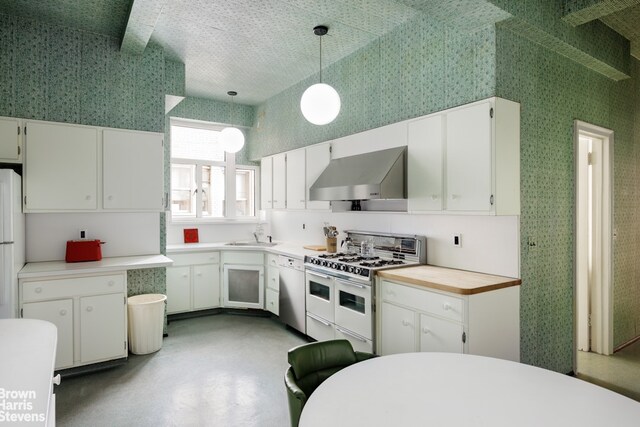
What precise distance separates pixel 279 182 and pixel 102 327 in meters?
2.75

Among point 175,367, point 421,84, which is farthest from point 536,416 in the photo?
point 175,367

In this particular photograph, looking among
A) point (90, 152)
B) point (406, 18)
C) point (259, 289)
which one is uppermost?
point (406, 18)

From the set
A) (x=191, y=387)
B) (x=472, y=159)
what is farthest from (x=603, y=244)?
(x=191, y=387)

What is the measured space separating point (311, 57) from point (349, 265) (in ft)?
8.02

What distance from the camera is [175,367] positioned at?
3.39 meters

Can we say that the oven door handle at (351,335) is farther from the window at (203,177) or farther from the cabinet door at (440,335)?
the window at (203,177)

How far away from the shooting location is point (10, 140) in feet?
10.6

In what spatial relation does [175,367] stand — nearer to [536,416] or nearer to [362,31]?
[536,416]

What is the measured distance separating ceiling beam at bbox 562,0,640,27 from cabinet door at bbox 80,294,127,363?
Result: 4.37 m

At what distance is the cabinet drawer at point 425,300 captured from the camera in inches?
99.2

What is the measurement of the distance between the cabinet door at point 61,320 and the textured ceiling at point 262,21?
95.5 inches

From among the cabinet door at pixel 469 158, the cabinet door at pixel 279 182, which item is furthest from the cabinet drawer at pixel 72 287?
the cabinet door at pixel 469 158

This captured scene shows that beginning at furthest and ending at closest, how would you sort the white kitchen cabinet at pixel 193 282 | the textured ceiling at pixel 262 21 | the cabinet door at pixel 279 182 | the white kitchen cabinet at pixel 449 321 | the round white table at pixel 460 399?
1. the cabinet door at pixel 279 182
2. the white kitchen cabinet at pixel 193 282
3. the textured ceiling at pixel 262 21
4. the white kitchen cabinet at pixel 449 321
5. the round white table at pixel 460 399

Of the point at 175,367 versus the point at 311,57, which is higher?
the point at 311,57
